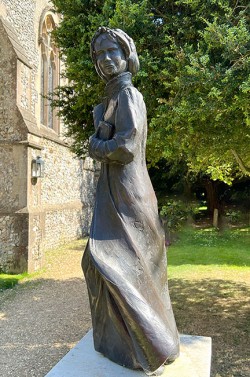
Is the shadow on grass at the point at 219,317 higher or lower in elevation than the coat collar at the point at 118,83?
lower

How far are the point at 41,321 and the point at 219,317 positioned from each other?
2949 millimetres

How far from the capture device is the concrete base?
2.31m

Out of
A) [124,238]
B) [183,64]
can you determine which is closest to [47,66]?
[183,64]

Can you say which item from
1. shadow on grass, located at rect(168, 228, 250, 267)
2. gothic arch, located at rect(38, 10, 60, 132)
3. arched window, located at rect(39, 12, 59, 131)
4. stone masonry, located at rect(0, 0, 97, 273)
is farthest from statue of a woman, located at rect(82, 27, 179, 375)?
arched window, located at rect(39, 12, 59, 131)

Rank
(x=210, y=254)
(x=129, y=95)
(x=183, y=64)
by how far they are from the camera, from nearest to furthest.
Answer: (x=129, y=95) → (x=183, y=64) → (x=210, y=254)

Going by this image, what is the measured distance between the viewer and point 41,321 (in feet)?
20.8

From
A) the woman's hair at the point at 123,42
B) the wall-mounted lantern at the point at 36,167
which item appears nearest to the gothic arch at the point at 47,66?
the wall-mounted lantern at the point at 36,167

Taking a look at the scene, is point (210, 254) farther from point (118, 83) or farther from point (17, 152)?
point (118, 83)

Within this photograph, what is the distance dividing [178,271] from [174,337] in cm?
757

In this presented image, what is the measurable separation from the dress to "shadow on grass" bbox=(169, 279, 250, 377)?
2.43m

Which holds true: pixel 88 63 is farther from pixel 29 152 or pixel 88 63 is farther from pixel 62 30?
pixel 29 152

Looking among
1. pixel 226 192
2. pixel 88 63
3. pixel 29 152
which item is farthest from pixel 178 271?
pixel 226 192

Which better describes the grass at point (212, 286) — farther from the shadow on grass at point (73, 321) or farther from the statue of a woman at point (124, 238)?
the statue of a woman at point (124, 238)

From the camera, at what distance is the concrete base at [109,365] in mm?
2312
